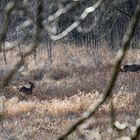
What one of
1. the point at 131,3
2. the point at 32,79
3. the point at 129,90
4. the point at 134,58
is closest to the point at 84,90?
the point at 129,90

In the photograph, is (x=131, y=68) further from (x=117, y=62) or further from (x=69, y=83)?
(x=117, y=62)

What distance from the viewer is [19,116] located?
14.0m

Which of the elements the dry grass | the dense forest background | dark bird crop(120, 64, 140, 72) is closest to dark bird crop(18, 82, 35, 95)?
the dense forest background

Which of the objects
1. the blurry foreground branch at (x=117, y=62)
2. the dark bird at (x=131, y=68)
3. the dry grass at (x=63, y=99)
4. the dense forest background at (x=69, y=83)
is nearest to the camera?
the blurry foreground branch at (x=117, y=62)

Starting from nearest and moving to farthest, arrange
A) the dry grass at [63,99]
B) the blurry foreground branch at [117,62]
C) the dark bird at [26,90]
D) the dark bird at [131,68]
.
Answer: the blurry foreground branch at [117,62] → the dry grass at [63,99] → the dark bird at [26,90] → the dark bird at [131,68]

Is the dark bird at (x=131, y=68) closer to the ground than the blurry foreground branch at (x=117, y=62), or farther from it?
closer to the ground

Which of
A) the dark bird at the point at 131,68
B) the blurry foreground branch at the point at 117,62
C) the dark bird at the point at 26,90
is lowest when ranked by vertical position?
the dark bird at the point at 131,68

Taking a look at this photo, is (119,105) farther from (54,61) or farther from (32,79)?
(54,61)

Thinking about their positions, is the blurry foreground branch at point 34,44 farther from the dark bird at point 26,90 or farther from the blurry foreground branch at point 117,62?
the dark bird at point 26,90

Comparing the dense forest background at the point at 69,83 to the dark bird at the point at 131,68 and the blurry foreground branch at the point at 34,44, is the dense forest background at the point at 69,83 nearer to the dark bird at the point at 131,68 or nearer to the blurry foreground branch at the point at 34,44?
the blurry foreground branch at the point at 34,44

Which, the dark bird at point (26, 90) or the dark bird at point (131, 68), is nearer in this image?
the dark bird at point (26, 90)

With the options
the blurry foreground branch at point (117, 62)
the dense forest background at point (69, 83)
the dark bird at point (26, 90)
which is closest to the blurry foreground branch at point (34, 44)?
the dense forest background at point (69, 83)

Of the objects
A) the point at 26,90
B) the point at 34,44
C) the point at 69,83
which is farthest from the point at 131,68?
the point at 34,44

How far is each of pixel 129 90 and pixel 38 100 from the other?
8.23 feet
